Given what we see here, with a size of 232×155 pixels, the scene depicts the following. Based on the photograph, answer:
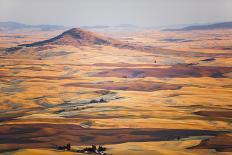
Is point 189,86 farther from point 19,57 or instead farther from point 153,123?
point 19,57

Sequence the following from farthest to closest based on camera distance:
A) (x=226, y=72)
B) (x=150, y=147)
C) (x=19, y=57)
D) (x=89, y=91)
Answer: (x=19, y=57) < (x=226, y=72) < (x=89, y=91) < (x=150, y=147)

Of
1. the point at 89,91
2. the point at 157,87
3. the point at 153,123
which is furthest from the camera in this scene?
the point at 157,87

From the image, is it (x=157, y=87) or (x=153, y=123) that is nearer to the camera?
(x=153, y=123)

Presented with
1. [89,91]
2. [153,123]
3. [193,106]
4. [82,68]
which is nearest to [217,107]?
[193,106]

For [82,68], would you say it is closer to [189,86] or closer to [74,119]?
[189,86]

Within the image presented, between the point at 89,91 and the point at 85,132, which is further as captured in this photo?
the point at 89,91

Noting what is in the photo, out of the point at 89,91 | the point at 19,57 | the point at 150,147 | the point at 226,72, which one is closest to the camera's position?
the point at 150,147

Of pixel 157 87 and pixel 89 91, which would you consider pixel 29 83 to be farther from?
pixel 157 87

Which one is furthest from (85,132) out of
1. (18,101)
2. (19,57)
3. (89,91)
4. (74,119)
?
(19,57)

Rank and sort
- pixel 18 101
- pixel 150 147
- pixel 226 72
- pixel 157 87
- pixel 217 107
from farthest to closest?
pixel 226 72, pixel 157 87, pixel 18 101, pixel 217 107, pixel 150 147
